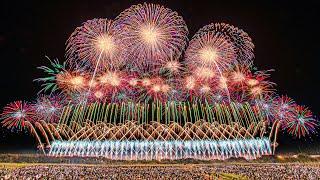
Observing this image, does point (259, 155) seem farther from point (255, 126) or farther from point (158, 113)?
point (158, 113)

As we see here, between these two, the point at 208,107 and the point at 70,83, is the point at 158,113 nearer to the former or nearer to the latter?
the point at 208,107

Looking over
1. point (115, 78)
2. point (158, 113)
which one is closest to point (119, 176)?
point (115, 78)

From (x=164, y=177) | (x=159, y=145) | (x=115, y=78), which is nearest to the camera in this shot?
(x=164, y=177)

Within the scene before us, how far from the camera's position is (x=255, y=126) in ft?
115

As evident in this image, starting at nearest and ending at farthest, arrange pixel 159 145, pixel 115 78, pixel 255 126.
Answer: pixel 115 78 < pixel 255 126 < pixel 159 145

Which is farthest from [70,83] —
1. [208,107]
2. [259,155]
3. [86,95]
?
[259,155]

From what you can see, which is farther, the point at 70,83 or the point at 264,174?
the point at 70,83

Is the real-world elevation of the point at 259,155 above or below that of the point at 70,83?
below

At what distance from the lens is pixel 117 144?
1567 inches

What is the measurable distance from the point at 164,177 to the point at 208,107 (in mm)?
13322

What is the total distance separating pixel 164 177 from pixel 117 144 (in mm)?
20185

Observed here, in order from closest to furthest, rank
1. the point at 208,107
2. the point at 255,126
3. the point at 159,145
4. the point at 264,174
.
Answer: the point at 264,174, the point at 208,107, the point at 255,126, the point at 159,145

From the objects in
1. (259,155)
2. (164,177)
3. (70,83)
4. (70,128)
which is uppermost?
(70,83)

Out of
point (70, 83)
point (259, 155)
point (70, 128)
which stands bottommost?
point (259, 155)
